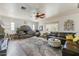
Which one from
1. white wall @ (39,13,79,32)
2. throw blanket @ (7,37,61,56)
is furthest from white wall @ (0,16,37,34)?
white wall @ (39,13,79,32)

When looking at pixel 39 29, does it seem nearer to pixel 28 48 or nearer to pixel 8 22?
pixel 28 48

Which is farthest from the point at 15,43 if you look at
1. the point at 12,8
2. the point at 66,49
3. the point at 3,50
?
the point at 66,49

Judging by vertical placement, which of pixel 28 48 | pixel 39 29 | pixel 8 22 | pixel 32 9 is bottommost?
pixel 28 48

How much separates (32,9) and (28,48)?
679mm

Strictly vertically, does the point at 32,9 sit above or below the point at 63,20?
above

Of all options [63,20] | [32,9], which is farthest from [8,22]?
[63,20]

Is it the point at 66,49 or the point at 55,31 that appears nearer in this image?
the point at 66,49

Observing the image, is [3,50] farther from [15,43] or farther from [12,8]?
[12,8]

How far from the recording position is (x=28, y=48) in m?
1.94

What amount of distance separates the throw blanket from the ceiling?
420 millimetres

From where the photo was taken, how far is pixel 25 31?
2.01 m

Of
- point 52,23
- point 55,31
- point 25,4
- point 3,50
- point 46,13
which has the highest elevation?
point 25,4

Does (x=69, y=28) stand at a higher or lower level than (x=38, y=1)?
lower

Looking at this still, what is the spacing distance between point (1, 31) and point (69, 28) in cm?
116
